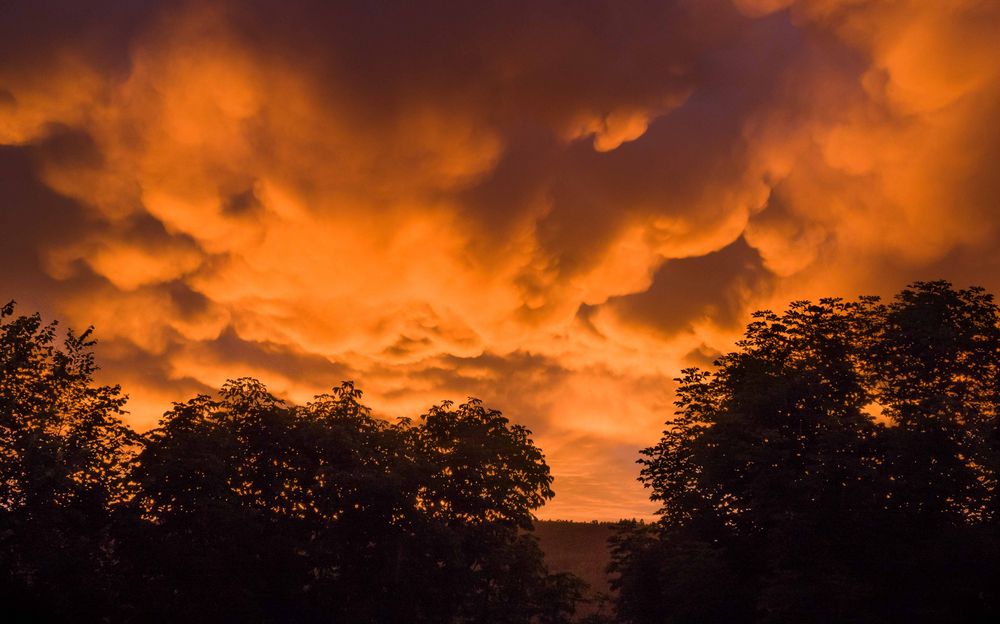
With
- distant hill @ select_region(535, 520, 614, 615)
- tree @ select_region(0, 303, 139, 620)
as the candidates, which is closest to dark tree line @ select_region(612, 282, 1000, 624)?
tree @ select_region(0, 303, 139, 620)

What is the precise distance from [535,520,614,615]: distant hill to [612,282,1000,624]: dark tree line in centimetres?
4243

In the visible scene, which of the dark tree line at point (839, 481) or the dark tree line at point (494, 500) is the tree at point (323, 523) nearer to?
the dark tree line at point (494, 500)

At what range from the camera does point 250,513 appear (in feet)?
119

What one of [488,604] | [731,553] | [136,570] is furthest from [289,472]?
[731,553]

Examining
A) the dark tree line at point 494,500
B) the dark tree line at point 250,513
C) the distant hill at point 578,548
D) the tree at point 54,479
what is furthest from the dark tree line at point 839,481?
the distant hill at point 578,548

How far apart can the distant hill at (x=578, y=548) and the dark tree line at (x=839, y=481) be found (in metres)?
42.4

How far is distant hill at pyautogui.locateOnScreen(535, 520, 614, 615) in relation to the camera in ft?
277

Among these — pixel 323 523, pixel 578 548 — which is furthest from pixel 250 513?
pixel 578 548

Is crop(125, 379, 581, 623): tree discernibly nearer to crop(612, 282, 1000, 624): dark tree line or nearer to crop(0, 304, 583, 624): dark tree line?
crop(0, 304, 583, 624): dark tree line

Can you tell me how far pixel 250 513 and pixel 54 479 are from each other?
29.3 feet

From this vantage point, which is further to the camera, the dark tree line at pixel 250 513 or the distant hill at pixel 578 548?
the distant hill at pixel 578 548

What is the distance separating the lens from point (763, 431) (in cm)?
3503

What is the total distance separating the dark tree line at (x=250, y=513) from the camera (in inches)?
1281

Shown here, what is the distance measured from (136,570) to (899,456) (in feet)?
120
